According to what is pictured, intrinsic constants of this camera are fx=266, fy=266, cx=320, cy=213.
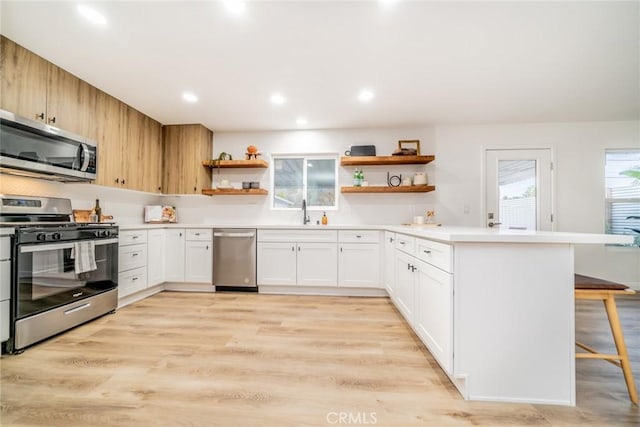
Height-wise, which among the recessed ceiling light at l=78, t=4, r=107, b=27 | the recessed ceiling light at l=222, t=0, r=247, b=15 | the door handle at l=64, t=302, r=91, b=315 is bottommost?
the door handle at l=64, t=302, r=91, b=315

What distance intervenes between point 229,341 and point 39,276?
1.54 meters

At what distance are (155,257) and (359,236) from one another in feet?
8.82

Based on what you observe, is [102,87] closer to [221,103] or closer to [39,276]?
[221,103]

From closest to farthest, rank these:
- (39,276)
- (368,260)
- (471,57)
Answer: (39,276) → (471,57) → (368,260)

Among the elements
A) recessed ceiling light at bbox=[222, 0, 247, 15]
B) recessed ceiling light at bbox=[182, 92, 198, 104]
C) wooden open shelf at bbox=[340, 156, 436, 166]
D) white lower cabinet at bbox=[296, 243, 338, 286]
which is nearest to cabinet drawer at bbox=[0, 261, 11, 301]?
recessed ceiling light at bbox=[182, 92, 198, 104]

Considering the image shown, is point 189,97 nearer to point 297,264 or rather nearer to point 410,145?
point 297,264

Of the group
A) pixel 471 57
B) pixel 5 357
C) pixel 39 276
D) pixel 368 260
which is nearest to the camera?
pixel 5 357

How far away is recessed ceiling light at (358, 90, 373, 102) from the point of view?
2.92 metres

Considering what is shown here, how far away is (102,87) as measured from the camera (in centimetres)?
289

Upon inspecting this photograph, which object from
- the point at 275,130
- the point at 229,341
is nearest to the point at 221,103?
the point at 275,130

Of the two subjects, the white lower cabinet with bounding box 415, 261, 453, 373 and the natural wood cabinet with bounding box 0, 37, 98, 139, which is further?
the natural wood cabinet with bounding box 0, 37, 98, 139

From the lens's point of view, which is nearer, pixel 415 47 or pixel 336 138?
pixel 415 47

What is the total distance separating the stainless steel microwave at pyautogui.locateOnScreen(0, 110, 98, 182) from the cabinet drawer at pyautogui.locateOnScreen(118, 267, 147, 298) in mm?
1106

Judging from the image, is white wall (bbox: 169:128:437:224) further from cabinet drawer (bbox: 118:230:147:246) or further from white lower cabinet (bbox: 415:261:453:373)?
white lower cabinet (bbox: 415:261:453:373)
